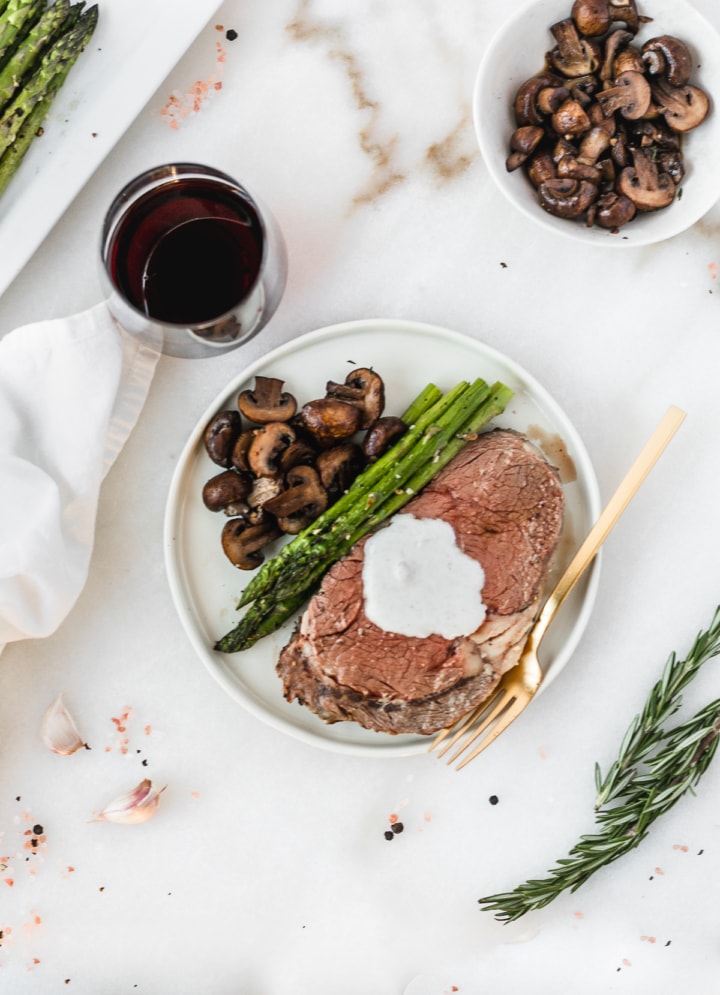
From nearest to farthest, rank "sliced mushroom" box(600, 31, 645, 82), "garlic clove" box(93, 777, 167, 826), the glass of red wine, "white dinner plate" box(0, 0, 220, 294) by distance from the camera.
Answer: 1. the glass of red wine
2. "sliced mushroom" box(600, 31, 645, 82)
3. "white dinner plate" box(0, 0, 220, 294)
4. "garlic clove" box(93, 777, 167, 826)

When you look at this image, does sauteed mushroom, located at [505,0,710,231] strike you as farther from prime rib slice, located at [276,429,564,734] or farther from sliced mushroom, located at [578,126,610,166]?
prime rib slice, located at [276,429,564,734]

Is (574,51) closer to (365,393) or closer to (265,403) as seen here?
(365,393)

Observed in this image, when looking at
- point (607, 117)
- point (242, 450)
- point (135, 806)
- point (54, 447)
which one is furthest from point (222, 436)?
point (607, 117)

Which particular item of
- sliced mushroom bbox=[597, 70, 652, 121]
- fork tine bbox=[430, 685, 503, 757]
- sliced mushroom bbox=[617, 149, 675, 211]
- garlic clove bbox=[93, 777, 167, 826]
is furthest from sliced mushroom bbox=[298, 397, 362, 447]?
garlic clove bbox=[93, 777, 167, 826]

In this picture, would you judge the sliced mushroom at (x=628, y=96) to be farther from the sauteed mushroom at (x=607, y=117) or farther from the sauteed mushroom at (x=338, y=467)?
the sauteed mushroom at (x=338, y=467)

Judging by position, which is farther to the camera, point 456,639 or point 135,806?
point 135,806

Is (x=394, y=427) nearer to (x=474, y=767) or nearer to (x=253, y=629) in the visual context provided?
(x=253, y=629)
